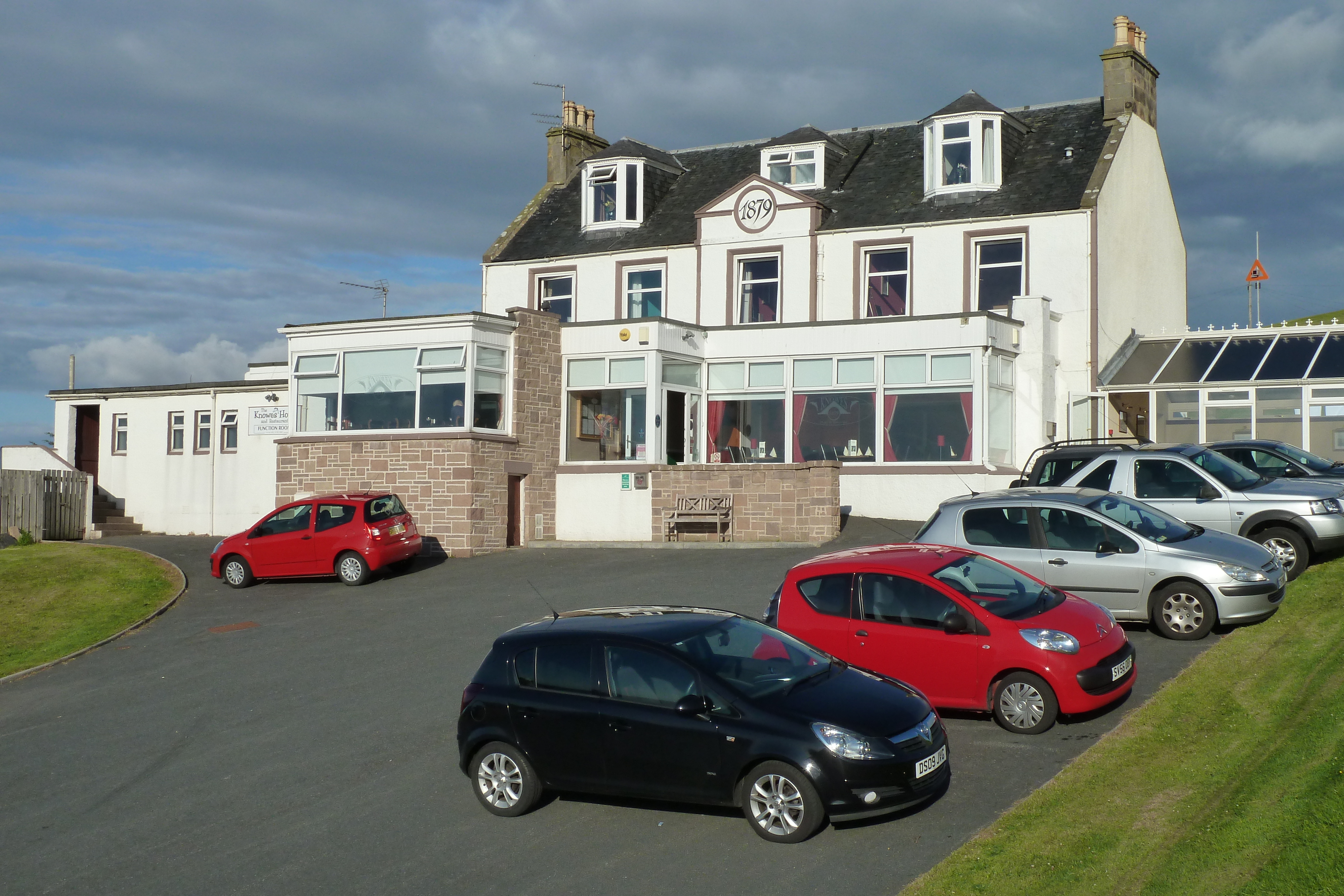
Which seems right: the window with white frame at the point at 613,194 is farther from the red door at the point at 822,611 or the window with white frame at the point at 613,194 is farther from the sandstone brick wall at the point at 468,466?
the red door at the point at 822,611

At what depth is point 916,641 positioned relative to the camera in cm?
1096

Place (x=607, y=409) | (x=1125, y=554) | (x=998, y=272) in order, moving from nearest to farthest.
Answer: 1. (x=1125, y=554)
2. (x=607, y=409)
3. (x=998, y=272)

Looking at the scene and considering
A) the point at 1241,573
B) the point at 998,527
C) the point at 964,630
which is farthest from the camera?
the point at 998,527

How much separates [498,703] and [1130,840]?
4.73 m

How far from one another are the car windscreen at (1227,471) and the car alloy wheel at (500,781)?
10.4m

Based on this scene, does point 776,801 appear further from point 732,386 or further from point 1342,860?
point 732,386

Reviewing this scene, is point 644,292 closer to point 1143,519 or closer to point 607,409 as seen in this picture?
point 607,409

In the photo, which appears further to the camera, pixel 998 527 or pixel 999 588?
pixel 998 527

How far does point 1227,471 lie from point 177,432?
27.6 m

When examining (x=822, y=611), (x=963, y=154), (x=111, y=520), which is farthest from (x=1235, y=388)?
(x=111, y=520)

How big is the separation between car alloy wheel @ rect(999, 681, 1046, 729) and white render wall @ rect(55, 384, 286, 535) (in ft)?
81.1

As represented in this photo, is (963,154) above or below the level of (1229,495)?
above

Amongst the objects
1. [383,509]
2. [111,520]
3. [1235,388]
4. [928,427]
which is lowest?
[111,520]

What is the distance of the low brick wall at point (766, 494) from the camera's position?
2372cm
